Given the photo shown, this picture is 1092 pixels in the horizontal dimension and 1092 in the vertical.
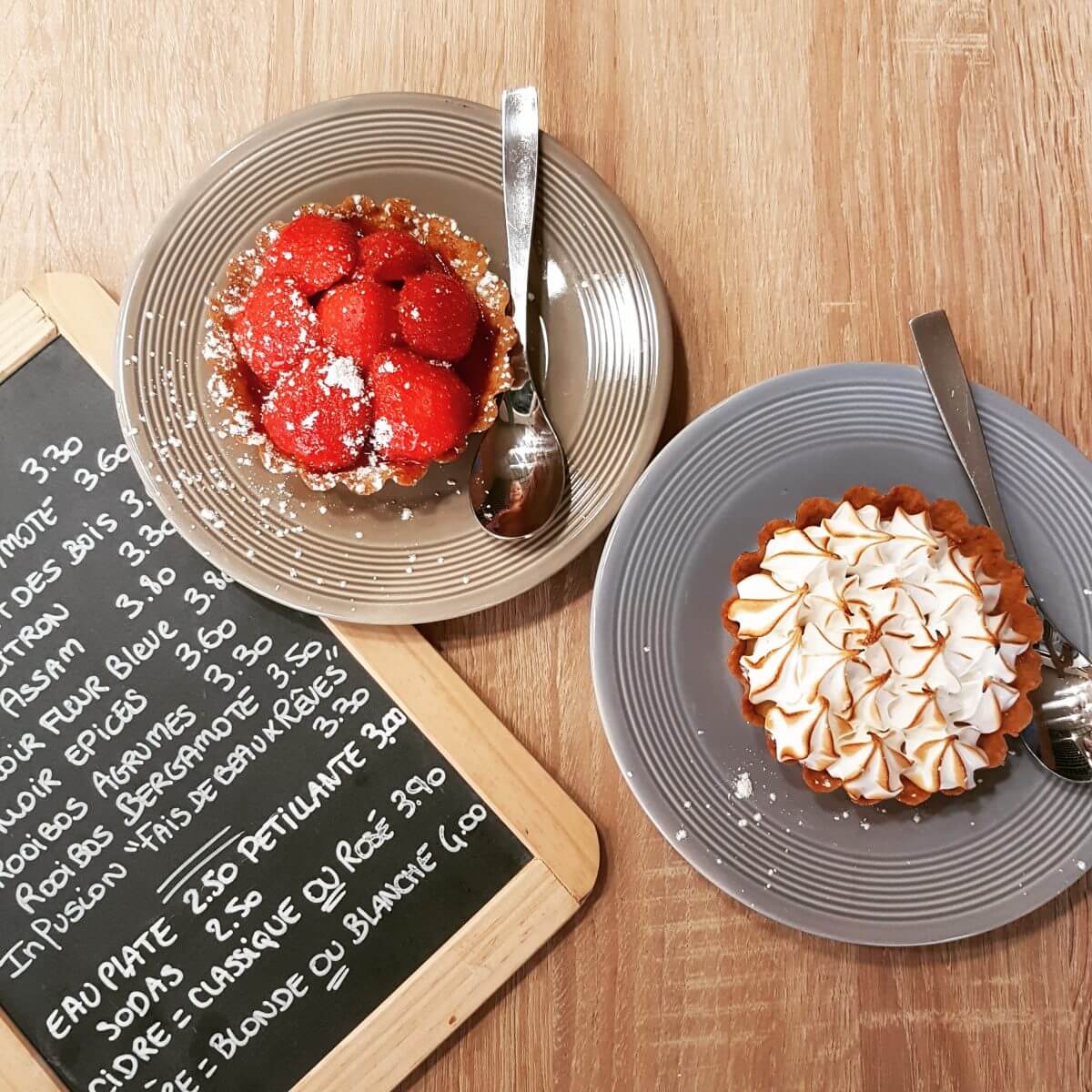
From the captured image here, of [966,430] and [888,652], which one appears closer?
[888,652]

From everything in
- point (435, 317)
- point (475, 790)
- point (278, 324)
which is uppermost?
point (278, 324)

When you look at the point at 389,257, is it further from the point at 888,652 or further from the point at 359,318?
the point at 888,652

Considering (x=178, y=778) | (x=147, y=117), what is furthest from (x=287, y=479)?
(x=147, y=117)

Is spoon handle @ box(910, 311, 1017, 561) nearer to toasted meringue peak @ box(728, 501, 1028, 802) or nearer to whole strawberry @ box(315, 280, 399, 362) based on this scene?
toasted meringue peak @ box(728, 501, 1028, 802)

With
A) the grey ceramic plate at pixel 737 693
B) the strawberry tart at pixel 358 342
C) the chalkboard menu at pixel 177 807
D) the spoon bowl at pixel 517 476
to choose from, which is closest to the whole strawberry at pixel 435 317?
the strawberry tart at pixel 358 342

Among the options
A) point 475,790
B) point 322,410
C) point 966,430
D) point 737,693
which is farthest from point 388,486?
point 966,430

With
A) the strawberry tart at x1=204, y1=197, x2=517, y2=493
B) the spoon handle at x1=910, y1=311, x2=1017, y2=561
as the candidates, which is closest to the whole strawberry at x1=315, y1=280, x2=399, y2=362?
the strawberry tart at x1=204, y1=197, x2=517, y2=493
